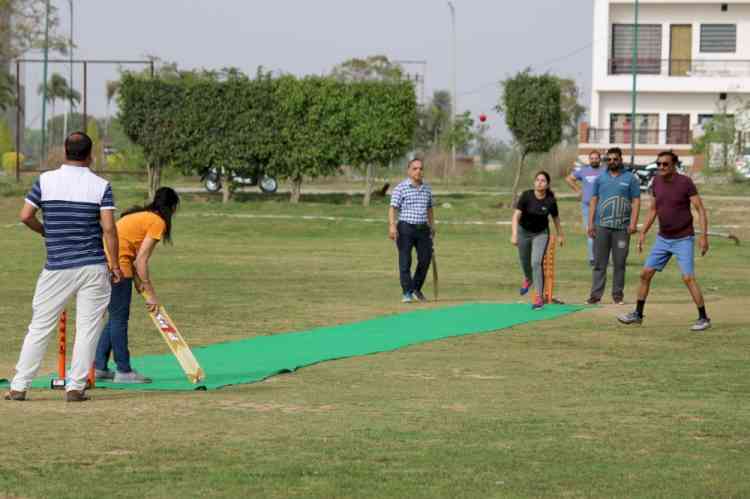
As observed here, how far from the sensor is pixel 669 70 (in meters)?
75.5

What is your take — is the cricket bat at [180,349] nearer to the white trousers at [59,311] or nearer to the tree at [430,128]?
the white trousers at [59,311]

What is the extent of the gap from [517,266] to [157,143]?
2108cm

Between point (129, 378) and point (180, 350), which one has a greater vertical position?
point (180, 350)

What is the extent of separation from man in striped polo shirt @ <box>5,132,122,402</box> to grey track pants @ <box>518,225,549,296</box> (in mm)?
9156

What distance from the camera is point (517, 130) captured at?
161 feet

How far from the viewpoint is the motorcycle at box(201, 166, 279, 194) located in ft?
155

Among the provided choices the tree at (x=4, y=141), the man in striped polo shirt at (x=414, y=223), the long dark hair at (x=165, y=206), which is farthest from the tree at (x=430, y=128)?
the long dark hair at (x=165, y=206)

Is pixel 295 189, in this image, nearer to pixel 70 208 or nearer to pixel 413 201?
pixel 413 201

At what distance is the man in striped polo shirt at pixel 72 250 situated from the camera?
10836 mm

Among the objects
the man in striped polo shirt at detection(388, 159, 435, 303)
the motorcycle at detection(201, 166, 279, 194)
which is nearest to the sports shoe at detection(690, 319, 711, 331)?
the man in striped polo shirt at detection(388, 159, 435, 303)

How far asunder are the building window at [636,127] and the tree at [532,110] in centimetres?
2621

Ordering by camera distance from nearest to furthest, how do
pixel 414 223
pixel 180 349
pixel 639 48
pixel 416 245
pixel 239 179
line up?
pixel 180 349 → pixel 414 223 → pixel 416 245 → pixel 239 179 → pixel 639 48

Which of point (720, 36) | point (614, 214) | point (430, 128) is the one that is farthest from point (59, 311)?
point (430, 128)

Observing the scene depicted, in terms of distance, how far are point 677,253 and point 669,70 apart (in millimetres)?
60537
